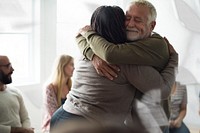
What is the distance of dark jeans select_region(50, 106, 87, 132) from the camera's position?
768 mm

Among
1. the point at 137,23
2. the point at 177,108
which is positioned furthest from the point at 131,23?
the point at 177,108

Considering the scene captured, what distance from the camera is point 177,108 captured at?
0.82 m

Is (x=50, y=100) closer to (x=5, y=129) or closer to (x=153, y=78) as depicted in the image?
(x=5, y=129)

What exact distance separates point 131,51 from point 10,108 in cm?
48

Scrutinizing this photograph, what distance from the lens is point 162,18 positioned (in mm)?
809

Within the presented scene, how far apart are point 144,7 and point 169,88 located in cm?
20

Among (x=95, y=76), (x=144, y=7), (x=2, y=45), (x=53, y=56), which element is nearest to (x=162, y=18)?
(x=144, y=7)

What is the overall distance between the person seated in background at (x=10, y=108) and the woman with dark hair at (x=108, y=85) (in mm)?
283

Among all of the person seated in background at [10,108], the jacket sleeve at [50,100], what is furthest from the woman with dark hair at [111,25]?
the person seated in background at [10,108]

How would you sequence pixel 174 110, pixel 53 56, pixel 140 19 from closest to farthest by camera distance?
pixel 140 19, pixel 174 110, pixel 53 56

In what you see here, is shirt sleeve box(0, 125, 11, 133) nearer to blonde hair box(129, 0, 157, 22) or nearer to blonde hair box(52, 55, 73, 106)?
blonde hair box(52, 55, 73, 106)

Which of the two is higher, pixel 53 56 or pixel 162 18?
pixel 162 18

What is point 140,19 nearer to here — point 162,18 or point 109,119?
point 162,18

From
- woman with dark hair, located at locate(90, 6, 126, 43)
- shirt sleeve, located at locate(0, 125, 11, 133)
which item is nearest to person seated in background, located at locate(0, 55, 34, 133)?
shirt sleeve, located at locate(0, 125, 11, 133)
